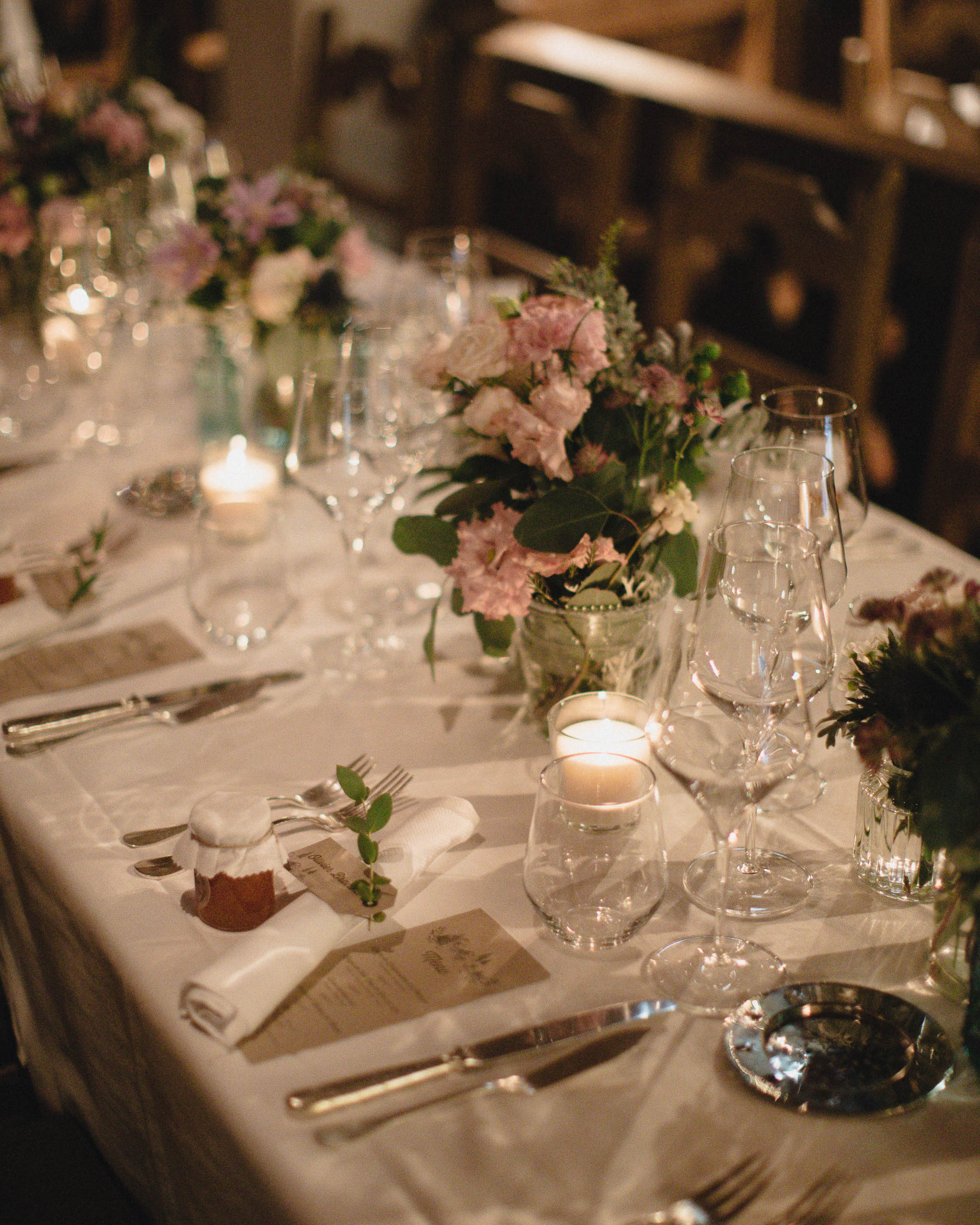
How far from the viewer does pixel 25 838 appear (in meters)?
1.02

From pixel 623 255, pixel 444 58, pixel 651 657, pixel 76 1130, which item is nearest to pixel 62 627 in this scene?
pixel 76 1130

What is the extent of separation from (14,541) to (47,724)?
0.44m

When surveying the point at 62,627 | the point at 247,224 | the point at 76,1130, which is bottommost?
the point at 76,1130

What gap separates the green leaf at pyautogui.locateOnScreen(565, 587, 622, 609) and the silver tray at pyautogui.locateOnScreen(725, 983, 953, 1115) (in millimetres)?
390

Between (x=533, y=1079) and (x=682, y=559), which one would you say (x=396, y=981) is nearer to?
(x=533, y=1079)

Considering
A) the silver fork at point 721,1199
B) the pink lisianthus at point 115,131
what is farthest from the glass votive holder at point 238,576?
the pink lisianthus at point 115,131

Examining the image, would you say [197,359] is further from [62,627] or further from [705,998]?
[705,998]

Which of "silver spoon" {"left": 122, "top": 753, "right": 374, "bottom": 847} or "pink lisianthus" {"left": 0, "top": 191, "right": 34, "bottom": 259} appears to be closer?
"silver spoon" {"left": 122, "top": 753, "right": 374, "bottom": 847}

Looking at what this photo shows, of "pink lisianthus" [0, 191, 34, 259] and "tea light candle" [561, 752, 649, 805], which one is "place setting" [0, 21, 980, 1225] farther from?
"pink lisianthus" [0, 191, 34, 259]

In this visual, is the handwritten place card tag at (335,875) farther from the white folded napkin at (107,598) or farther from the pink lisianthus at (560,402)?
the white folded napkin at (107,598)

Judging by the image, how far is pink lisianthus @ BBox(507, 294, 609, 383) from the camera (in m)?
1.03

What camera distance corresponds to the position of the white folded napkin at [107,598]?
1316mm

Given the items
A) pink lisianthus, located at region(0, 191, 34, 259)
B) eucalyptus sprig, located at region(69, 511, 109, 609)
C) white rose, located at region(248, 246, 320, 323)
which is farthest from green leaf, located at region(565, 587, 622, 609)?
pink lisianthus, located at region(0, 191, 34, 259)

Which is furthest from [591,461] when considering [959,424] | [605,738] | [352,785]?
[959,424]
